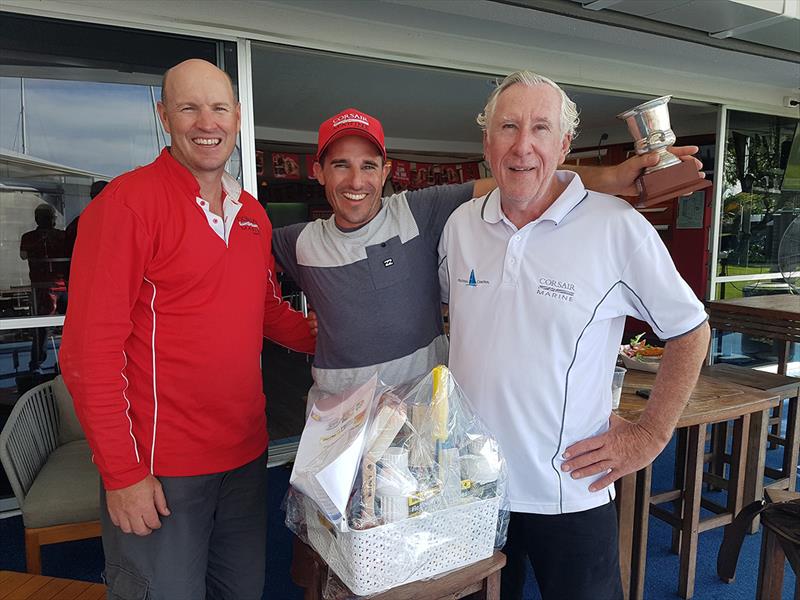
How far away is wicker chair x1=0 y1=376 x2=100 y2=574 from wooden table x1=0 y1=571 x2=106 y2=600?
0.32 m

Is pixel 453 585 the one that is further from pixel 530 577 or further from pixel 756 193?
pixel 756 193

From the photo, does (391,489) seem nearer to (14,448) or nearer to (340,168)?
(340,168)

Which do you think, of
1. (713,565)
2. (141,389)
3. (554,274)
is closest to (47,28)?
(141,389)

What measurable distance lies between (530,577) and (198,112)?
2.37m

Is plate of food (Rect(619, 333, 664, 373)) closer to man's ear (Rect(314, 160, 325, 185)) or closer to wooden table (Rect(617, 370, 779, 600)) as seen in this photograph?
wooden table (Rect(617, 370, 779, 600))

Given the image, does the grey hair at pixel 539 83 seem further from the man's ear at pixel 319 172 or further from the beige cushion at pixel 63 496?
the beige cushion at pixel 63 496

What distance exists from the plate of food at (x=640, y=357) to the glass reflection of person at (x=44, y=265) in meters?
2.82

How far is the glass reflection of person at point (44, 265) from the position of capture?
2.78 meters

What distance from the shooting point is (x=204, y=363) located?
56.8 inches

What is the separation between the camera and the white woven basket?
0.98 metres

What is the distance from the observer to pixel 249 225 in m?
1.59

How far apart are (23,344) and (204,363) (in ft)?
6.35

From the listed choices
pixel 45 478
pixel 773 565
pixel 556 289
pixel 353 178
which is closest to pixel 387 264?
pixel 353 178

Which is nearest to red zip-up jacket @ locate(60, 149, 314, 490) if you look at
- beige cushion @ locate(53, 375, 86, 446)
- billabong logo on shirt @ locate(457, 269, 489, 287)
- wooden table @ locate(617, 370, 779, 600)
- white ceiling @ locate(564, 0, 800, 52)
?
billabong logo on shirt @ locate(457, 269, 489, 287)
